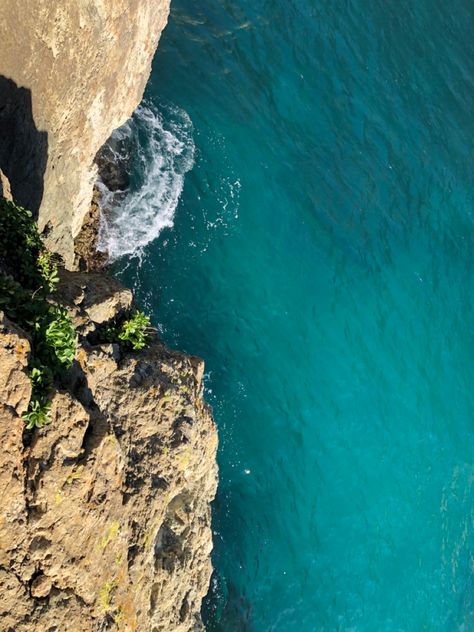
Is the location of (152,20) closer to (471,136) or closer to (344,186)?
(344,186)

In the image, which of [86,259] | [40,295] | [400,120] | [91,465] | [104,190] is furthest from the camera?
[400,120]

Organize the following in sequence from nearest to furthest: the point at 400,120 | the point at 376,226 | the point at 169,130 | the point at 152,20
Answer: the point at 152,20 → the point at 169,130 → the point at 376,226 → the point at 400,120

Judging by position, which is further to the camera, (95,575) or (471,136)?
(471,136)

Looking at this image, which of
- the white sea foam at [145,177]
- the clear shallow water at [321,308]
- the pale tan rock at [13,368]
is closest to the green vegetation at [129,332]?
the pale tan rock at [13,368]

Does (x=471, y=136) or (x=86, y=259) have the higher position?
(x=471, y=136)

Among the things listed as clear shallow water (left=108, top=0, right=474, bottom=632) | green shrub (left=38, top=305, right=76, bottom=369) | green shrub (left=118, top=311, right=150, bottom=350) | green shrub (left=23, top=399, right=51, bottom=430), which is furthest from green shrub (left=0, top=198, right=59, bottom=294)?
clear shallow water (left=108, top=0, right=474, bottom=632)

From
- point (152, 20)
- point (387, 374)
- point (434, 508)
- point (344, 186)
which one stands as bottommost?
point (434, 508)

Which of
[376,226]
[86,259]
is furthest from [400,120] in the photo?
[86,259]

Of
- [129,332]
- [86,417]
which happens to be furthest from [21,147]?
[86,417]
